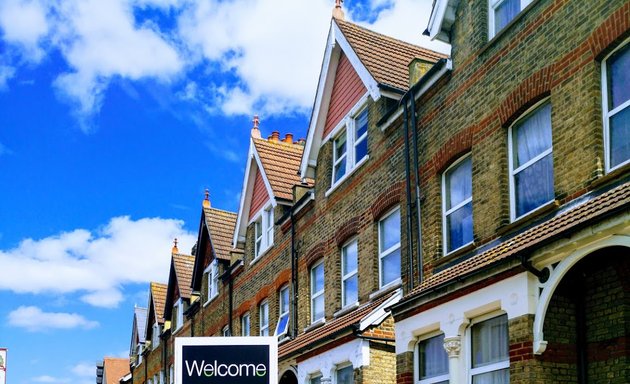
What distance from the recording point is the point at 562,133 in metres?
12.0

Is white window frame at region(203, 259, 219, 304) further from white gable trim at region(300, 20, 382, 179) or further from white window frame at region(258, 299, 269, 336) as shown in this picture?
white gable trim at region(300, 20, 382, 179)

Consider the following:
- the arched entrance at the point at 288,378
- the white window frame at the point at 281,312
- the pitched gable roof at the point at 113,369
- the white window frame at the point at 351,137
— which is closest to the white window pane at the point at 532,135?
the white window frame at the point at 351,137

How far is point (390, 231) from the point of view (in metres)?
17.4

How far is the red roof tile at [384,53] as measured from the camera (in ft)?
59.9

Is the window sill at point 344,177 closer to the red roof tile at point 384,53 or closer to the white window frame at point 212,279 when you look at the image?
the red roof tile at point 384,53

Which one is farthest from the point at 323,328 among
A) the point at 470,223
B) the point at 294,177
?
the point at 294,177

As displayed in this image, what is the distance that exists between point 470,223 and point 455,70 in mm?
2615

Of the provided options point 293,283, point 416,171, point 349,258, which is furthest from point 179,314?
point 416,171

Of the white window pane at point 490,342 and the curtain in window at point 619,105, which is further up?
the curtain in window at point 619,105

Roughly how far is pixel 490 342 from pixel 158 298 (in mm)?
32120

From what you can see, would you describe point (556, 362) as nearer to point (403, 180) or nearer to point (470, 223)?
point (470, 223)

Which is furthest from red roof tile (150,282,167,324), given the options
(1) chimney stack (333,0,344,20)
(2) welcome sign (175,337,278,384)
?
(2) welcome sign (175,337,278,384)

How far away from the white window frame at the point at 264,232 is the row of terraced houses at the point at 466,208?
2.40 feet

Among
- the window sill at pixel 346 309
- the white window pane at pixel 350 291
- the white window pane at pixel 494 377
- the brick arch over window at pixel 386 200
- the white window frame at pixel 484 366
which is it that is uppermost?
the brick arch over window at pixel 386 200
